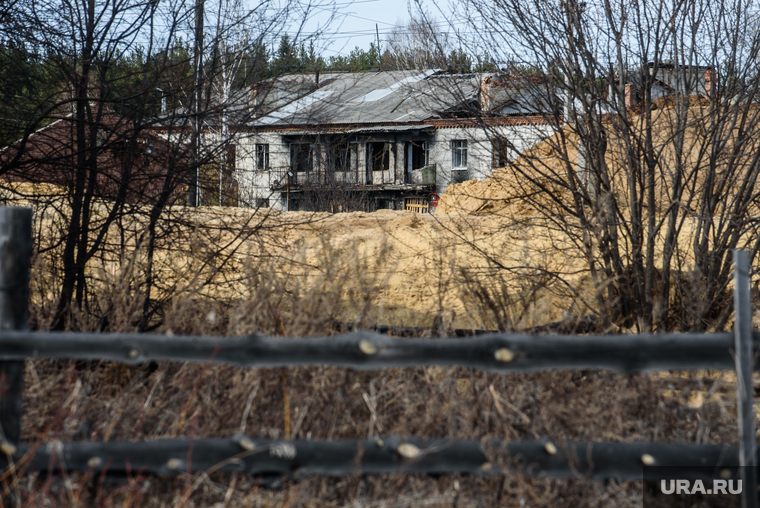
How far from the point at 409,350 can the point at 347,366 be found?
Result: 0.31 meters

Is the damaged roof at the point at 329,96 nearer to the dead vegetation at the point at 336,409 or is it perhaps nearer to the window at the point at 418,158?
the dead vegetation at the point at 336,409

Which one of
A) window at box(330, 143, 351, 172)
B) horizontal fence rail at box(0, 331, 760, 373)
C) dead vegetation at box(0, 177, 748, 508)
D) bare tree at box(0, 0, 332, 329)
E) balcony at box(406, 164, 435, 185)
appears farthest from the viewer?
balcony at box(406, 164, 435, 185)

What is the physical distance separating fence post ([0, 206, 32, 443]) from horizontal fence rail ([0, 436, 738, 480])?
32 cm

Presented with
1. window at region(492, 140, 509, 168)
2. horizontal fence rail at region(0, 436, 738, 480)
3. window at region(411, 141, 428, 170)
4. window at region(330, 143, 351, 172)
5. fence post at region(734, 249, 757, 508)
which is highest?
window at region(411, 141, 428, 170)

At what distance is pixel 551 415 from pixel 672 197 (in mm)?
3736

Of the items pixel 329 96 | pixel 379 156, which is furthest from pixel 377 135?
pixel 329 96

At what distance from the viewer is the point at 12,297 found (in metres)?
3.19

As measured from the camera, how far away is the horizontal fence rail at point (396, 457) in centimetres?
316

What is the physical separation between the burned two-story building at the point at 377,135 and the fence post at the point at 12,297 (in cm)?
355

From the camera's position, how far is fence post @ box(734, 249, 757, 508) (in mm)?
2885

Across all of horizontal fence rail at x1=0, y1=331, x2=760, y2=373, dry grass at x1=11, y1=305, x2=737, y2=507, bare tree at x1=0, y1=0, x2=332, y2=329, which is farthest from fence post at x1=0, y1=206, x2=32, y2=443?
bare tree at x1=0, y1=0, x2=332, y2=329

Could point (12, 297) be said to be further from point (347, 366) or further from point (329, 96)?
point (329, 96)

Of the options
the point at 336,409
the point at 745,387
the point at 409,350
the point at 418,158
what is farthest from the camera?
the point at 418,158

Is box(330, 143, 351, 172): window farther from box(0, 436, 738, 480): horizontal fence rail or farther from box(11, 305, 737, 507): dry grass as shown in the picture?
box(0, 436, 738, 480): horizontal fence rail
